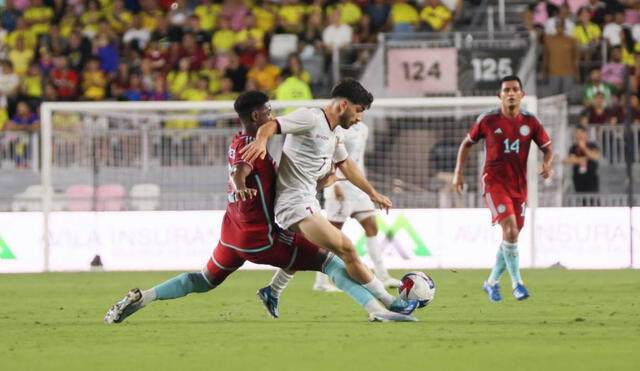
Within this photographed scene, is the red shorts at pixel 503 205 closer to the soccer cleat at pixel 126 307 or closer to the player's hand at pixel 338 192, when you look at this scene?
the player's hand at pixel 338 192

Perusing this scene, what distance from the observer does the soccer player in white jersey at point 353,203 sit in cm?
1300

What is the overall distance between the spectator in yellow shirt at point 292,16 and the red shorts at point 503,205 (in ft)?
37.1

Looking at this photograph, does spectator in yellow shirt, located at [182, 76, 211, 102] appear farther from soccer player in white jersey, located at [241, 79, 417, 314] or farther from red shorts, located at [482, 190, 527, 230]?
soccer player in white jersey, located at [241, 79, 417, 314]

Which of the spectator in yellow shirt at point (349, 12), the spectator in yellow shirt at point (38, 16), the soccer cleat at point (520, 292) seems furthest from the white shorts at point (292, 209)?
the spectator in yellow shirt at point (38, 16)

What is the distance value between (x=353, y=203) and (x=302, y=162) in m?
4.42

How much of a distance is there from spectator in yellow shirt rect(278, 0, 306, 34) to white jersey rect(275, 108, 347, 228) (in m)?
13.9

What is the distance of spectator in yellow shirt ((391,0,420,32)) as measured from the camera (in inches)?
864

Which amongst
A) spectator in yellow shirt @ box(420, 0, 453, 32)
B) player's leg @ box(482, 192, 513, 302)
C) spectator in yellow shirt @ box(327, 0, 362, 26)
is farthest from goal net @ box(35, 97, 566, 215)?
player's leg @ box(482, 192, 513, 302)

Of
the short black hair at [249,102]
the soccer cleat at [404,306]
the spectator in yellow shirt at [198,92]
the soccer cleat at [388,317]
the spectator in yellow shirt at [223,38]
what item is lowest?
the soccer cleat at [388,317]

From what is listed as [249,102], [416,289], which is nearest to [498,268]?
[416,289]

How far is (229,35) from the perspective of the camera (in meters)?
22.9

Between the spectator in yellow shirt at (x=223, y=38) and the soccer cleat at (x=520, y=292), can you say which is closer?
the soccer cleat at (x=520, y=292)

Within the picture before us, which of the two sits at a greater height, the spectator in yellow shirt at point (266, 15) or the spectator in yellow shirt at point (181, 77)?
the spectator in yellow shirt at point (266, 15)

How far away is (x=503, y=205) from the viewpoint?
11.8m
